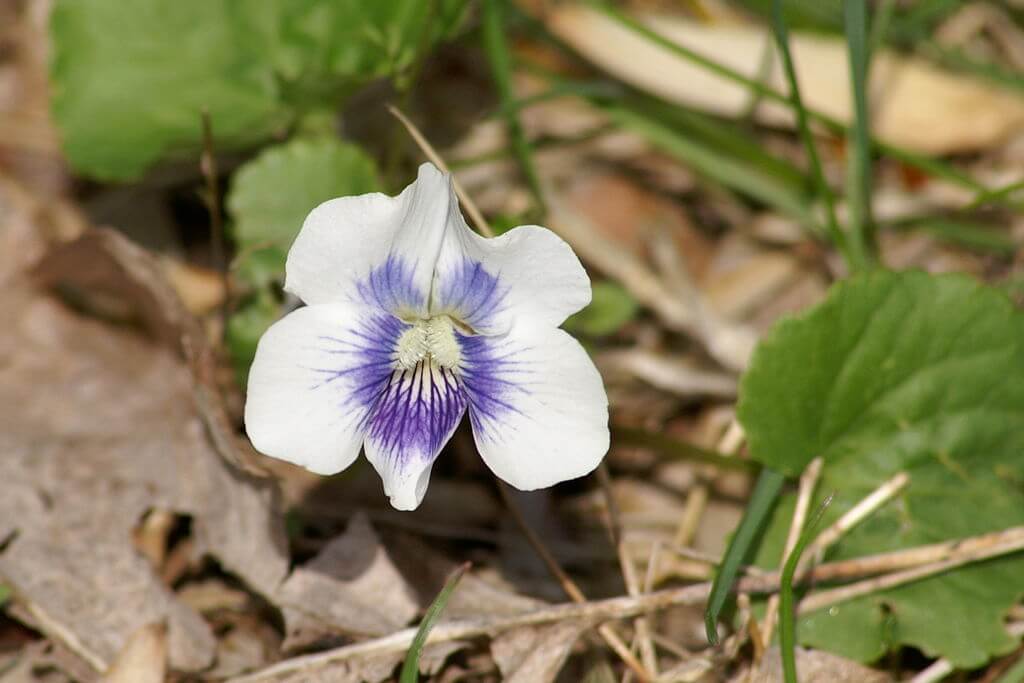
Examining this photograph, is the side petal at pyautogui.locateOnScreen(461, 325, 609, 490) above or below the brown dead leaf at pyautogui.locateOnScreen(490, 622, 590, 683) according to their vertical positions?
Result: above

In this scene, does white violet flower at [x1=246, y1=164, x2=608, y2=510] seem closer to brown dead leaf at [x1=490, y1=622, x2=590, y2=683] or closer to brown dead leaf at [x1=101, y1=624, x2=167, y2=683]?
brown dead leaf at [x1=490, y1=622, x2=590, y2=683]

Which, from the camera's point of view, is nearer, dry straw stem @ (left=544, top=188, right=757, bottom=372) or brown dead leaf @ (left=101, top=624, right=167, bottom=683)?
brown dead leaf @ (left=101, top=624, right=167, bottom=683)

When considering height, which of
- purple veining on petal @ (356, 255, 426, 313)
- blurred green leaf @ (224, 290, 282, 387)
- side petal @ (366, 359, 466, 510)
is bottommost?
blurred green leaf @ (224, 290, 282, 387)

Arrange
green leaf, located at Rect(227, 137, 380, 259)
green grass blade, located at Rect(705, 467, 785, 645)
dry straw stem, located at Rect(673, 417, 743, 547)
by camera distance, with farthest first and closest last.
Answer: dry straw stem, located at Rect(673, 417, 743, 547), green leaf, located at Rect(227, 137, 380, 259), green grass blade, located at Rect(705, 467, 785, 645)

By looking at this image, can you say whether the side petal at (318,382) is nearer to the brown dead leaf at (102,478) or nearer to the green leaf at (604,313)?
the brown dead leaf at (102,478)

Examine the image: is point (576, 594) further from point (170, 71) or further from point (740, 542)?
point (170, 71)

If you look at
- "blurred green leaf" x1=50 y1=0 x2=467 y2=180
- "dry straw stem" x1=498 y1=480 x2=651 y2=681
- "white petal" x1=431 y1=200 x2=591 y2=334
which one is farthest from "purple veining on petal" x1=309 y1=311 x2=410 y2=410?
"blurred green leaf" x1=50 y1=0 x2=467 y2=180

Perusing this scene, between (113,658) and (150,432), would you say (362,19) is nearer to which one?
(150,432)
